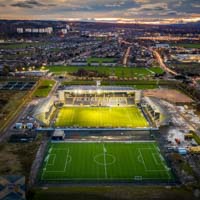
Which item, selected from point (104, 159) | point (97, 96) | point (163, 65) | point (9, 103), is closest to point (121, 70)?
point (163, 65)

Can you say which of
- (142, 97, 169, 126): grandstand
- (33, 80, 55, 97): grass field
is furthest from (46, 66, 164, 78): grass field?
(142, 97, 169, 126): grandstand

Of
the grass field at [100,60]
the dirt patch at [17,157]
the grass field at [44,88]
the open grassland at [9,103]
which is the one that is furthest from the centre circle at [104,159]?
the grass field at [100,60]

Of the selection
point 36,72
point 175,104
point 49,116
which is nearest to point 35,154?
point 49,116

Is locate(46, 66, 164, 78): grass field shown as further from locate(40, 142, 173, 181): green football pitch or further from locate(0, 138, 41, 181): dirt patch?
locate(0, 138, 41, 181): dirt patch

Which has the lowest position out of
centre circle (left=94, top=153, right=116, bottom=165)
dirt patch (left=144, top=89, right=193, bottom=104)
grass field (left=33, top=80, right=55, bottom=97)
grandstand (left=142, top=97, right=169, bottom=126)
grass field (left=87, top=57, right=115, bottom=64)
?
grass field (left=33, top=80, right=55, bottom=97)

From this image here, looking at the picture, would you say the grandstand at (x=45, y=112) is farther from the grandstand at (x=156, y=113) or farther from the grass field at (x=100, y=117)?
the grandstand at (x=156, y=113)

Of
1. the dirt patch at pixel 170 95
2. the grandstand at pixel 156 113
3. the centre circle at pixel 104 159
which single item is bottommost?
the dirt patch at pixel 170 95
